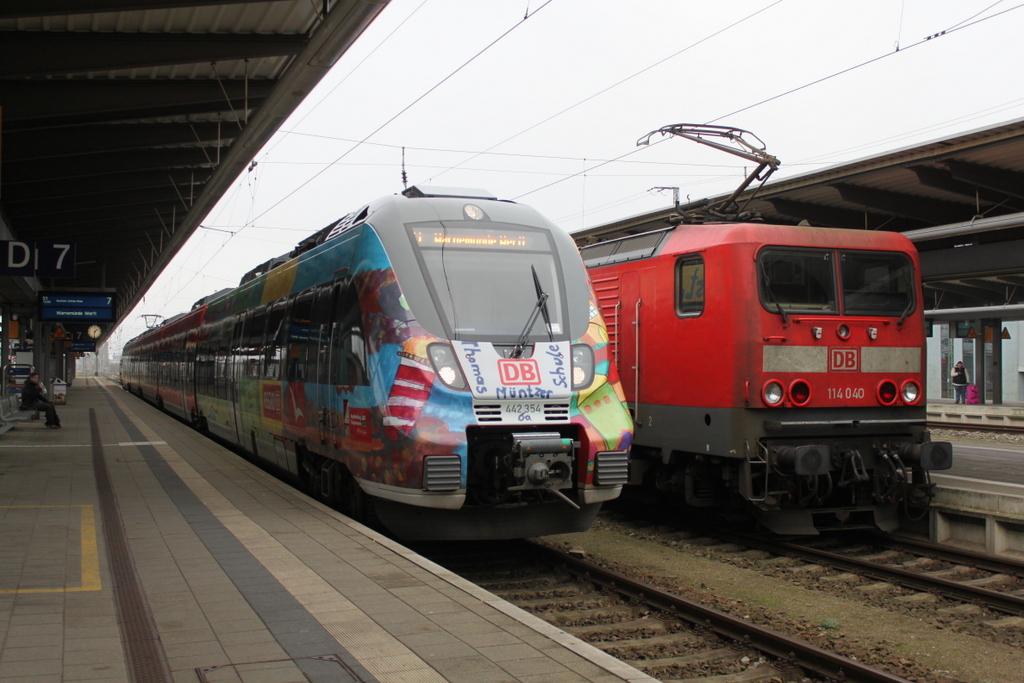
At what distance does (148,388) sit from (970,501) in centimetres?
3426

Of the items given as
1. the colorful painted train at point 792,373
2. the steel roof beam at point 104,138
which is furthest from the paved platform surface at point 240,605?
the steel roof beam at point 104,138

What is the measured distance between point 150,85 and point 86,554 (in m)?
8.64

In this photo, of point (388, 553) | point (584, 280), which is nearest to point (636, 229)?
point (584, 280)

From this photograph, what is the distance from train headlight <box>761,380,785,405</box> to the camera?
9016 millimetres

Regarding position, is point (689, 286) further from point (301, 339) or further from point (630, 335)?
point (301, 339)

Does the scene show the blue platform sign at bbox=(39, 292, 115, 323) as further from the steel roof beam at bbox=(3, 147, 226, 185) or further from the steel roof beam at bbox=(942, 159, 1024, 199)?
the steel roof beam at bbox=(942, 159, 1024, 199)

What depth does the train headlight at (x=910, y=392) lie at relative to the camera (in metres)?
9.66

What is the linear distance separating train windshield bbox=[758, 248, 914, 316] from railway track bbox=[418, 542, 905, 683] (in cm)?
337

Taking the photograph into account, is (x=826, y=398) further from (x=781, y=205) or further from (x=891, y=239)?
(x=781, y=205)

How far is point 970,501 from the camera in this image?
9.62 m

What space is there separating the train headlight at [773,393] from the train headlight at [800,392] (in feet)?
0.36

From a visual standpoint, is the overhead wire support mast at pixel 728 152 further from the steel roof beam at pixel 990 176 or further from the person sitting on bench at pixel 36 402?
the person sitting on bench at pixel 36 402

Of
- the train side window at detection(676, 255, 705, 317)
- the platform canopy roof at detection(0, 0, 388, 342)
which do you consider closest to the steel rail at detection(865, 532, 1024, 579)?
the train side window at detection(676, 255, 705, 317)

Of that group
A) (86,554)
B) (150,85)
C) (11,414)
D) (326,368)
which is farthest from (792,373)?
(11,414)
